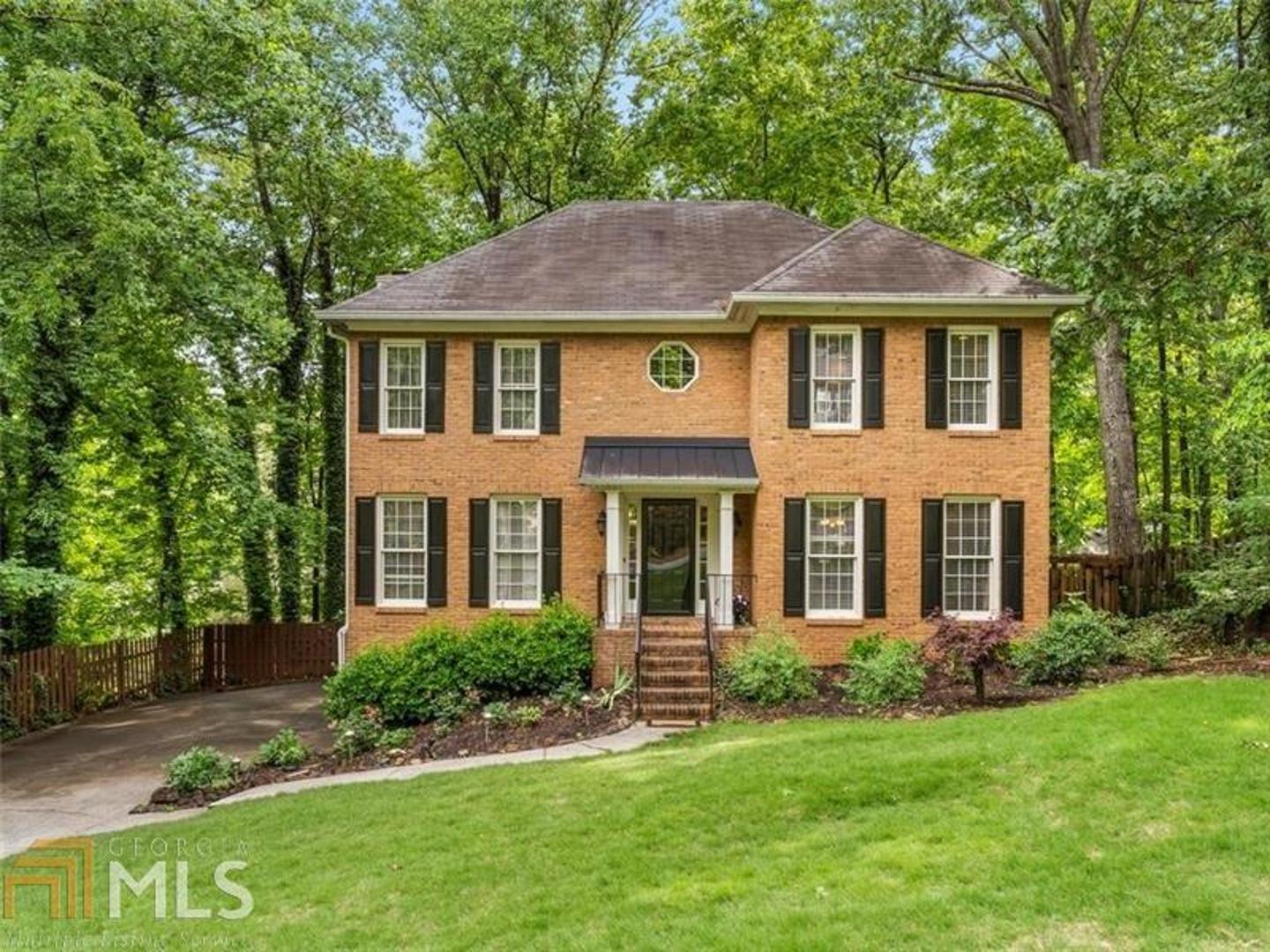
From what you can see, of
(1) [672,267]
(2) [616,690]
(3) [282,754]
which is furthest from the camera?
(1) [672,267]

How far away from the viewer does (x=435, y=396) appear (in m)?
13.2

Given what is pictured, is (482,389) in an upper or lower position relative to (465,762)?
upper

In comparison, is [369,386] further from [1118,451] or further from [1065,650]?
[1118,451]

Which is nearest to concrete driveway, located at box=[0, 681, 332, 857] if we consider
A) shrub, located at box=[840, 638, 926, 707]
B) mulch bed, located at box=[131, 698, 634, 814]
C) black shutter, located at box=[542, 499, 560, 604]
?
mulch bed, located at box=[131, 698, 634, 814]

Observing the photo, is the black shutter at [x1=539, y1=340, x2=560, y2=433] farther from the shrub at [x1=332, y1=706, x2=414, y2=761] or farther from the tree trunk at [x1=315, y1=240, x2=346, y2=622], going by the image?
the tree trunk at [x1=315, y1=240, x2=346, y2=622]

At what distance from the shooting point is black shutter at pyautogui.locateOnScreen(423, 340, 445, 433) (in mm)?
13203

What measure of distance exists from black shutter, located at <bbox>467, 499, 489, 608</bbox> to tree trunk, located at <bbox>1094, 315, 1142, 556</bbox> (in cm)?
1257

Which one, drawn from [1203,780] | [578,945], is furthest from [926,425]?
[578,945]

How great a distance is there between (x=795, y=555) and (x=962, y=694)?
125 inches

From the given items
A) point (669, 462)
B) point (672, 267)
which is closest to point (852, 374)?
point (669, 462)

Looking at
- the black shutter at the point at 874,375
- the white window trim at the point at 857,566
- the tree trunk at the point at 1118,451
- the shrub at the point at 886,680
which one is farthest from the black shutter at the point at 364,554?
the tree trunk at the point at 1118,451

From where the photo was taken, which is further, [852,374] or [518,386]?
[518,386]

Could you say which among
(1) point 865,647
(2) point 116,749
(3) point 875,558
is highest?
(3) point 875,558

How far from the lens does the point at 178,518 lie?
17156 millimetres
